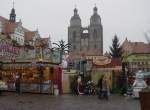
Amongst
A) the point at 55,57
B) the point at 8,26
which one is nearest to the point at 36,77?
the point at 55,57

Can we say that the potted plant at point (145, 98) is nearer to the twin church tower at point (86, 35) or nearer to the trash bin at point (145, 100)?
the trash bin at point (145, 100)

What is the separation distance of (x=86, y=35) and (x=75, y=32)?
16.0 feet

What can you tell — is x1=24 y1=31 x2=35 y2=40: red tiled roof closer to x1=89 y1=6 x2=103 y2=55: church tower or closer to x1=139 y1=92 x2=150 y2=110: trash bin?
x1=89 y1=6 x2=103 y2=55: church tower

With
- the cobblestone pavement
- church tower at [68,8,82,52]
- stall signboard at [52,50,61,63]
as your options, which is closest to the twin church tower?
church tower at [68,8,82,52]

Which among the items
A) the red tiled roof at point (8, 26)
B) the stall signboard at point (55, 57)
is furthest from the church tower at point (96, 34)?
the stall signboard at point (55, 57)

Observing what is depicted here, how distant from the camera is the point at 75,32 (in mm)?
151000

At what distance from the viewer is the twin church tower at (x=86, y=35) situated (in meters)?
144

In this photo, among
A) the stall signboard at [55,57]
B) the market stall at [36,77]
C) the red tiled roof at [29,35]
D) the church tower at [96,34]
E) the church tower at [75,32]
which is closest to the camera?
the market stall at [36,77]

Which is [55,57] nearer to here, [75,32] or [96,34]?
[96,34]

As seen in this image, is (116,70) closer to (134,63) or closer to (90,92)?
(90,92)

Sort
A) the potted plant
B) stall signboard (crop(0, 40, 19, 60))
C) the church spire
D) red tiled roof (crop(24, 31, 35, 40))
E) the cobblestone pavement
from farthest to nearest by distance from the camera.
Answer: the church spire
red tiled roof (crop(24, 31, 35, 40))
stall signboard (crop(0, 40, 19, 60))
the cobblestone pavement
the potted plant

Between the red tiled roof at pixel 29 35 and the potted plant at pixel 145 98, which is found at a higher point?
the red tiled roof at pixel 29 35

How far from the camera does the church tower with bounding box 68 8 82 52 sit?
5837 inches

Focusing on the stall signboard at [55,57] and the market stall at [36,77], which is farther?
the stall signboard at [55,57]
